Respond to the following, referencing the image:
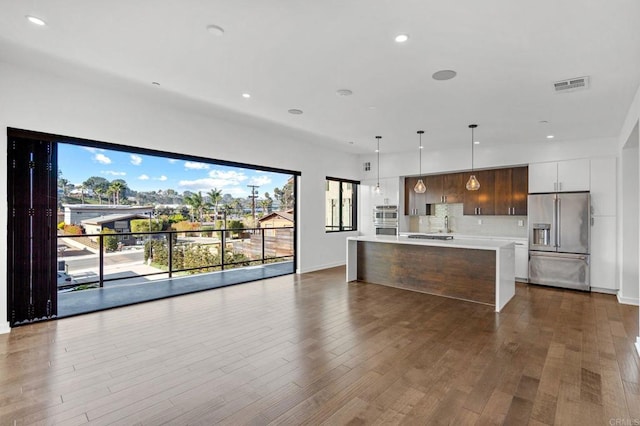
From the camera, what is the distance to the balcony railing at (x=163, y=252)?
523 cm

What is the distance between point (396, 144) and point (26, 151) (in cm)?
601

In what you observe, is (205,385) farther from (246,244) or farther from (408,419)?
(246,244)

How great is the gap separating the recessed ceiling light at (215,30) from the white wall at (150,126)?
5.77 feet

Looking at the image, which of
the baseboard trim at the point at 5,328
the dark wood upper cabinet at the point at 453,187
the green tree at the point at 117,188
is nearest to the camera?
the baseboard trim at the point at 5,328

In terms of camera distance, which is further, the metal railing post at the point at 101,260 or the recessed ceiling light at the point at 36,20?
the metal railing post at the point at 101,260

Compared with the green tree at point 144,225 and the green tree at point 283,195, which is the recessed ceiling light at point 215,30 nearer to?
the green tree at point 144,225

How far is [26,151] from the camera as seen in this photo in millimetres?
3691

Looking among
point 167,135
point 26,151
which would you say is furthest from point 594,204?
point 26,151

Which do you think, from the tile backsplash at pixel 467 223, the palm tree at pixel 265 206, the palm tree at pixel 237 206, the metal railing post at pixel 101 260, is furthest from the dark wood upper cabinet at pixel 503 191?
the metal railing post at pixel 101 260

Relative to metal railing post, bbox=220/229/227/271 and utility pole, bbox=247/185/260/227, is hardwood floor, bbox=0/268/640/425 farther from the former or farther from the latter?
utility pole, bbox=247/185/260/227

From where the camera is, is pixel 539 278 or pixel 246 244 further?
pixel 246 244

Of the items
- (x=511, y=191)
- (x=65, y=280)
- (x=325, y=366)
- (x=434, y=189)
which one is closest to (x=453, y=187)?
(x=434, y=189)

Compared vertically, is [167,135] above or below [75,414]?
above

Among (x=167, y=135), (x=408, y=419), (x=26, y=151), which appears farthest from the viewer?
(x=167, y=135)
